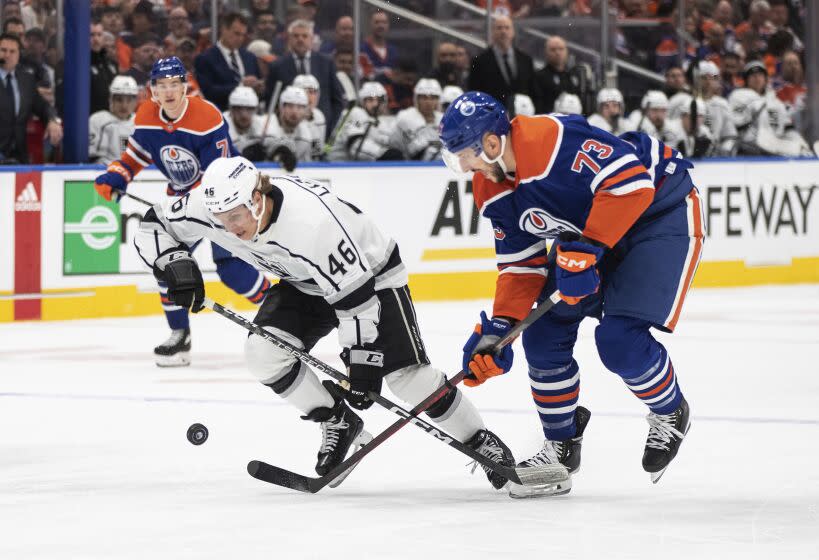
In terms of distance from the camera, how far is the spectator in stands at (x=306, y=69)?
1034 cm

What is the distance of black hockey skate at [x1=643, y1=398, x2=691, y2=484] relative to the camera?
4.08 meters

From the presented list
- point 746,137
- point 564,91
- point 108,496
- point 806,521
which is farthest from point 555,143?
point 746,137

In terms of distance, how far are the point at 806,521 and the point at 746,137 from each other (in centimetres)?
908

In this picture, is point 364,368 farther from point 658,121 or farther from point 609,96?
point 658,121

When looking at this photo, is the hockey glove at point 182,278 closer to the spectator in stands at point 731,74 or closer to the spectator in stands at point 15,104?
the spectator in stands at point 15,104

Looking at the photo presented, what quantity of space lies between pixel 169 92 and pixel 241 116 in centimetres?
288

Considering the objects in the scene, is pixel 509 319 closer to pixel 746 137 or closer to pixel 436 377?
pixel 436 377

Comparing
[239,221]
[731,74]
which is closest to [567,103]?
[731,74]

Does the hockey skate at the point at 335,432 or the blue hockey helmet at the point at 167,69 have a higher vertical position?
the blue hockey helmet at the point at 167,69

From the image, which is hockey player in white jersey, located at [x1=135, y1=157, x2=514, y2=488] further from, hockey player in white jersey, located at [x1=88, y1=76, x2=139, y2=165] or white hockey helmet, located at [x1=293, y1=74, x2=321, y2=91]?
white hockey helmet, located at [x1=293, y1=74, x2=321, y2=91]

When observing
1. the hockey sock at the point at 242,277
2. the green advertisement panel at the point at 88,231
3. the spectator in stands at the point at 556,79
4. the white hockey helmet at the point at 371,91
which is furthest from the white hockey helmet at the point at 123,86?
the spectator in stands at the point at 556,79

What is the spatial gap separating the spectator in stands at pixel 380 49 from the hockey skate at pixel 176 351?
4.41 m

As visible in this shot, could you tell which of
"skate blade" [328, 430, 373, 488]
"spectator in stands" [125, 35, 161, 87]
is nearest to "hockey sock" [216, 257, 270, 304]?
→ "skate blade" [328, 430, 373, 488]

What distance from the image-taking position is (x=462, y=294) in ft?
33.5
